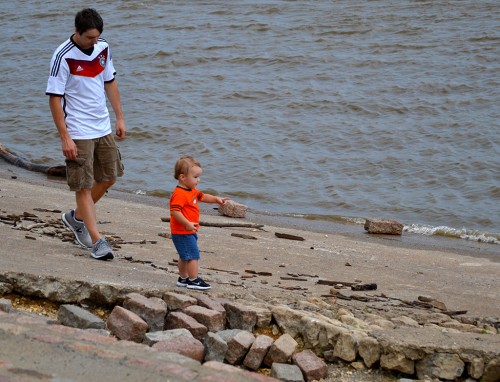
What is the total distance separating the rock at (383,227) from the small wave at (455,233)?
20.7 inches

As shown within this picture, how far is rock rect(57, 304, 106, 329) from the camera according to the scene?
15.5 ft

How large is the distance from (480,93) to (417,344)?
13232mm

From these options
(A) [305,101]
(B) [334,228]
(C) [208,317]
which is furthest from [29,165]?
(C) [208,317]

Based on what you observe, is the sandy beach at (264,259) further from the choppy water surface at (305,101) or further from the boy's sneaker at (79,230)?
the choppy water surface at (305,101)

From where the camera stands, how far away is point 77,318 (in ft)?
15.5

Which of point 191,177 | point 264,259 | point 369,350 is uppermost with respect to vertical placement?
point 191,177

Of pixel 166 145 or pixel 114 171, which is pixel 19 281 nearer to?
pixel 114 171

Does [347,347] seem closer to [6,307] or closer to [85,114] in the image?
[6,307]

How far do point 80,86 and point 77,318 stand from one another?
2055 millimetres

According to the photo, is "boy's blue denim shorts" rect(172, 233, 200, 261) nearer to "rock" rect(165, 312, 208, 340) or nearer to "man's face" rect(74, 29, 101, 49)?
"rock" rect(165, 312, 208, 340)

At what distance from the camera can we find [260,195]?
1275cm

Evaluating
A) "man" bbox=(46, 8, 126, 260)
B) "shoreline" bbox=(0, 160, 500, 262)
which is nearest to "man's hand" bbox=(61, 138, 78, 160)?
"man" bbox=(46, 8, 126, 260)

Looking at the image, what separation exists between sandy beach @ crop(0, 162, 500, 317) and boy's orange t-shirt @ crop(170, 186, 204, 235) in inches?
13.6

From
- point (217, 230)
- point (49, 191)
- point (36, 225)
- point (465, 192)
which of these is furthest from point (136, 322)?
point (465, 192)
